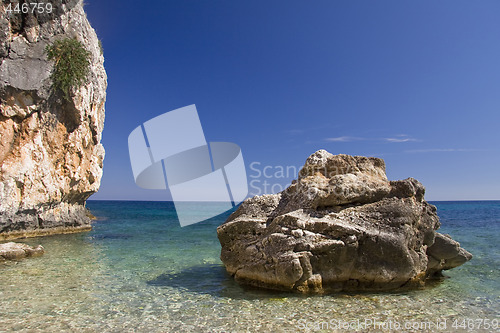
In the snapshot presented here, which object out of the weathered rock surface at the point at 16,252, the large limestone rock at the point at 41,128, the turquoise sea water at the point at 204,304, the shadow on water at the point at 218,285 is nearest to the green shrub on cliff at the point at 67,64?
the large limestone rock at the point at 41,128

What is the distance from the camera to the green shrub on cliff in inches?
637

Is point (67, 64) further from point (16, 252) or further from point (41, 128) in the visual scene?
point (16, 252)

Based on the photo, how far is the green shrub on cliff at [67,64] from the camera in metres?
16.2

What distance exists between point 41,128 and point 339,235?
647 inches

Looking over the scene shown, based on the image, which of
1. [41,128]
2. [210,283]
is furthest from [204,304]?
[41,128]

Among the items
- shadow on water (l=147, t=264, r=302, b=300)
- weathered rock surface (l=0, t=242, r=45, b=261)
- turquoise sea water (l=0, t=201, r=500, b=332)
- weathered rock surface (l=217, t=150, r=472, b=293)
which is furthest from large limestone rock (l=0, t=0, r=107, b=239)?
weathered rock surface (l=217, t=150, r=472, b=293)

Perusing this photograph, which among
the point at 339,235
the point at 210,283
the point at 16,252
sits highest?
the point at 339,235

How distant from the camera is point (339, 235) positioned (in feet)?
21.2

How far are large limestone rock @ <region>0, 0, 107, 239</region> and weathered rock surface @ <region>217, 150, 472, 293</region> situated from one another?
13.1 meters

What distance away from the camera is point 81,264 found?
9680 mm

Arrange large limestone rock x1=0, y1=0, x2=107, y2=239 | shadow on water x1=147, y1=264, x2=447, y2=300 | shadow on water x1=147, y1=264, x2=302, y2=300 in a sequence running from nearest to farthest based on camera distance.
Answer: shadow on water x1=147, y1=264, x2=447, y2=300 → shadow on water x1=147, y1=264, x2=302, y2=300 → large limestone rock x1=0, y1=0, x2=107, y2=239

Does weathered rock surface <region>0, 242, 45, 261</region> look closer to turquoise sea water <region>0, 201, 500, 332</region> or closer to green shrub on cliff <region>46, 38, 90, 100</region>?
turquoise sea water <region>0, 201, 500, 332</region>

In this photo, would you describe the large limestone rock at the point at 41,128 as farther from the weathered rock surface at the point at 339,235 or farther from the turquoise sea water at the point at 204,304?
the weathered rock surface at the point at 339,235

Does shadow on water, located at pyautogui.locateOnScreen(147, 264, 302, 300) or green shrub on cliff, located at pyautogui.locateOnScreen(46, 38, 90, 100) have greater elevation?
green shrub on cliff, located at pyautogui.locateOnScreen(46, 38, 90, 100)
